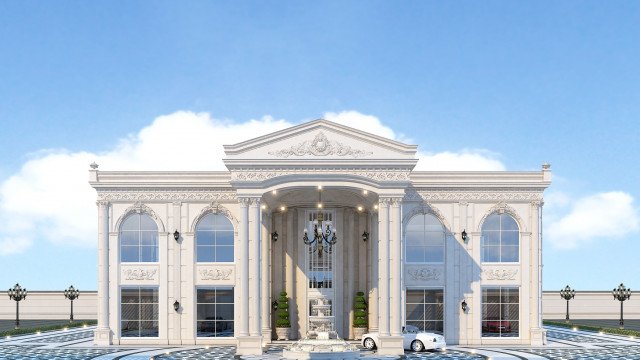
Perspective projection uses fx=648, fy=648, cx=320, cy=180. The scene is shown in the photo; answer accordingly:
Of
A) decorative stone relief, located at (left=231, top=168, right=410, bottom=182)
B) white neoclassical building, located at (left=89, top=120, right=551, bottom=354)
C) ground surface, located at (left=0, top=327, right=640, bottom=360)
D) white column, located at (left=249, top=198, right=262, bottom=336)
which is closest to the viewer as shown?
ground surface, located at (left=0, top=327, right=640, bottom=360)

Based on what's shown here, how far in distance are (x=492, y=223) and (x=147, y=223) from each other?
1628 cm

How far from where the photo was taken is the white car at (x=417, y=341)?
1094 inches

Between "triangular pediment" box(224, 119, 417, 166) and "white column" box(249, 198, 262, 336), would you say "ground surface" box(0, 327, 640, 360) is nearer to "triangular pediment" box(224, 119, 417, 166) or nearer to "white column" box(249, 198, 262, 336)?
"white column" box(249, 198, 262, 336)

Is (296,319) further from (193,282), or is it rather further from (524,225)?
(524,225)

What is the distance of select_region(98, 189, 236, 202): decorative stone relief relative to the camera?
99.7ft

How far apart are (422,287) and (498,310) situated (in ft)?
12.2

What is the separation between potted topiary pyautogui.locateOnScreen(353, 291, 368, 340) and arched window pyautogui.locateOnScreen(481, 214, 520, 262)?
6.12 metres

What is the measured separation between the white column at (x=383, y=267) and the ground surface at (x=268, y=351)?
1.35 meters

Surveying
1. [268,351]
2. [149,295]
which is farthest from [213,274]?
[268,351]

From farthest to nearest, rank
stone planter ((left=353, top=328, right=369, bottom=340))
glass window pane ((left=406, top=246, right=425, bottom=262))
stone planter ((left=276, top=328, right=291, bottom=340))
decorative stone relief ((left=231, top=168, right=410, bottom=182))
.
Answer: stone planter ((left=353, top=328, right=369, bottom=340)), stone planter ((left=276, top=328, right=291, bottom=340)), glass window pane ((left=406, top=246, right=425, bottom=262)), decorative stone relief ((left=231, top=168, right=410, bottom=182))

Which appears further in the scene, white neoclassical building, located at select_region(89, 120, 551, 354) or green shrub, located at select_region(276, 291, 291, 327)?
green shrub, located at select_region(276, 291, 291, 327)

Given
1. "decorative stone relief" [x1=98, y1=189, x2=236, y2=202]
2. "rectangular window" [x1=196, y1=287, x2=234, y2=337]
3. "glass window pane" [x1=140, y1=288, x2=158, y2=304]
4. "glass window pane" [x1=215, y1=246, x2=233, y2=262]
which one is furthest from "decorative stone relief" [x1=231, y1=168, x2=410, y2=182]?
"glass window pane" [x1=140, y1=288, x2=158, y2=304]

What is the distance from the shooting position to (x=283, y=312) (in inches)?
1224

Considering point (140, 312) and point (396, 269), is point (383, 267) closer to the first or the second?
point (396, 269)
